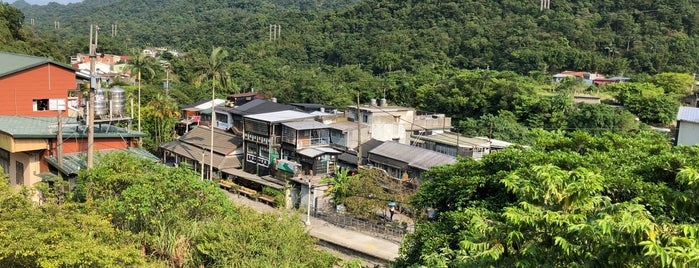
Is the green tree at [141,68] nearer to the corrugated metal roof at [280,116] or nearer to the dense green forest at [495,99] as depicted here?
the dense green forest at [495,99]

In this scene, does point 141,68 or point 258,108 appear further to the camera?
point 141,68

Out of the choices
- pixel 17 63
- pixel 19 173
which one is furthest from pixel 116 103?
pixel 17 63

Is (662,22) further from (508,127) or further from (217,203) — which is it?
(217,203)

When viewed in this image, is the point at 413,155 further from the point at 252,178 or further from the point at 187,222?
the point at 187,222

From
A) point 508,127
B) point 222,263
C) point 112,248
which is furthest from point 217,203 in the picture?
point 508,127

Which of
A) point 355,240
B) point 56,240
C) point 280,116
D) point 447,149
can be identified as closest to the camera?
point 56,240

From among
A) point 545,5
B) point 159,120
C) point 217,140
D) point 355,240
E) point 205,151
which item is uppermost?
point 545,5

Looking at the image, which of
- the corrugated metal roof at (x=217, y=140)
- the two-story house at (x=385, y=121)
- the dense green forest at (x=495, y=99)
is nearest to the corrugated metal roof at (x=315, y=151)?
the two-story house at (x=385, y=121)
